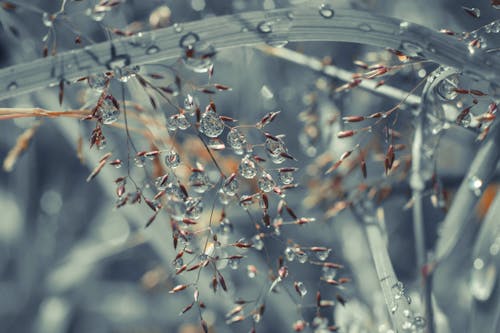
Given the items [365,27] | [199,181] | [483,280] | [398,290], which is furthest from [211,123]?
[483,280]

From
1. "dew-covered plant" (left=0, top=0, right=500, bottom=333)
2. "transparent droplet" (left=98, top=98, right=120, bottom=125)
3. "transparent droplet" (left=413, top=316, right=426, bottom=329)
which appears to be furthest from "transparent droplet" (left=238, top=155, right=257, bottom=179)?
"transparent droplet" (left=413, top=316, right=426, bottom=329)

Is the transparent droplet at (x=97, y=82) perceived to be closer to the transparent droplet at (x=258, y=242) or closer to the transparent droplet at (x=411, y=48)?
the transparent droplet at (x=258, y=242)

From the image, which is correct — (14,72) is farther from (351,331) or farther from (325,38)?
(351,331)

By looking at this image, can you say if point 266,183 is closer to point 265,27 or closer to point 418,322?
point 265,27

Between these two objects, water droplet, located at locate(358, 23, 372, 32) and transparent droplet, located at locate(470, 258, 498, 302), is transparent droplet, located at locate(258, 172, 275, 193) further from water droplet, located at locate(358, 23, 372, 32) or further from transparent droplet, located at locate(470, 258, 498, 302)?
transparent droplet, located at locate(470, 258, 498, 302)

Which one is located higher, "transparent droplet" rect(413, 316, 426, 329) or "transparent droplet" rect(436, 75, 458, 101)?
"transparent droplet" rect(436, 75, 458, 101)

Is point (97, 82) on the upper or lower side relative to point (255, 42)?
lower

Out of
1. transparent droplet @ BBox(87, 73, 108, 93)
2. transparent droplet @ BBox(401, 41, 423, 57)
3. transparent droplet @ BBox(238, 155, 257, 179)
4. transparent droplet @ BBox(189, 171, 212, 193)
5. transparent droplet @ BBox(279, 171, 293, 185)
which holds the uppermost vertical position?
transparent droplet @ BBox(401, 41, 423, 57)
